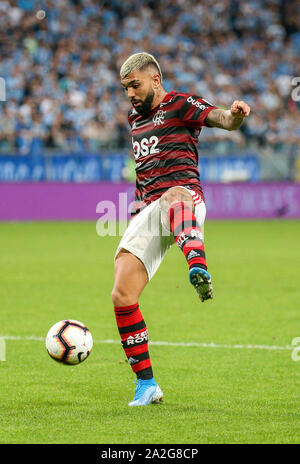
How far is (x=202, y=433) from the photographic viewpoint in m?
4.88

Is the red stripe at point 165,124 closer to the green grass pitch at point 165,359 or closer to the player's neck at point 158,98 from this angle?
the player's neck at point 158,98

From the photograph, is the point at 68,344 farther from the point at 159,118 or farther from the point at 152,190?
the point at 159,118

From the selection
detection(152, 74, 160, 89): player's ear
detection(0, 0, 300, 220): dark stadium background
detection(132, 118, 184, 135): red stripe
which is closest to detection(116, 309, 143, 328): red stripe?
detection(132, 118, 184, 135): red stripe

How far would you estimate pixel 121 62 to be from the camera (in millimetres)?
26172

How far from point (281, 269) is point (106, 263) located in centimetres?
316

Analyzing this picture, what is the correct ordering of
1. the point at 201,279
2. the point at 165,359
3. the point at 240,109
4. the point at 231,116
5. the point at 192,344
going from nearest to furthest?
the point at 201,279, the point at 240,109, the point at 231,116, the point at 165,359, the point at 192,344

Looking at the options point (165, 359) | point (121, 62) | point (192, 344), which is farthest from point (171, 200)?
point (121, 62)

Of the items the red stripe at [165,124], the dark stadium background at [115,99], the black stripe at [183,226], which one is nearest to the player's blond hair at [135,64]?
the red stripe at [165,124]

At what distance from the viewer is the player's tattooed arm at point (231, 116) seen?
5309 millimetres

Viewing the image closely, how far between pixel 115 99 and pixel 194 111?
65.7 feet

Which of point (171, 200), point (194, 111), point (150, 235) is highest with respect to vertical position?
point (194, 111)

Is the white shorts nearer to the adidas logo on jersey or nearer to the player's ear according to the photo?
the adidas logo on jersey
